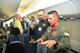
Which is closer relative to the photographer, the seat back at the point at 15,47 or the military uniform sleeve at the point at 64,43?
the military uniform sleeve at the point at 64,43

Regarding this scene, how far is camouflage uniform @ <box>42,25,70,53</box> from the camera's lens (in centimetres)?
170

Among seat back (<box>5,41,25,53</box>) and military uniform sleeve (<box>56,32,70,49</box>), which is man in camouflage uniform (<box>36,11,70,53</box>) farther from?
seat back (<box>5,41,25,53</box>)

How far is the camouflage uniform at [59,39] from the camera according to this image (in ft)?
5.57

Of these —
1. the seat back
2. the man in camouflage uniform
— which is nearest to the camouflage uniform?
the man in camouflage uniform

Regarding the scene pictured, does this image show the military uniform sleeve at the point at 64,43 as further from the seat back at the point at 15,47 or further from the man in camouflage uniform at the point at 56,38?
the seat back at the point at 15,47

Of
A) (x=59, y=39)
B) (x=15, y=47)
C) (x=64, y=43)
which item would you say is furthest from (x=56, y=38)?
(x=15, y=47)

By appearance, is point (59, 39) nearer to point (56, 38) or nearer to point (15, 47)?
point (56, 38)

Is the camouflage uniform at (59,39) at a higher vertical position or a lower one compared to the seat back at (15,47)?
higher

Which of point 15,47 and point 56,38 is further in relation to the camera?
point 15,47

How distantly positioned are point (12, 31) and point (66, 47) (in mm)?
2809

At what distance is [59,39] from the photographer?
1.84 m

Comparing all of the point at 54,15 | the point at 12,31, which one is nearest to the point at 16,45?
the point at 54,15

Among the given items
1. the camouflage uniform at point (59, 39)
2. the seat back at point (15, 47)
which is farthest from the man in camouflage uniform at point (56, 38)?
the seat back at point (15, 47)

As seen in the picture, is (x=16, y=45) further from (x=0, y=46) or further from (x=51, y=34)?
(x=0, y=46)
